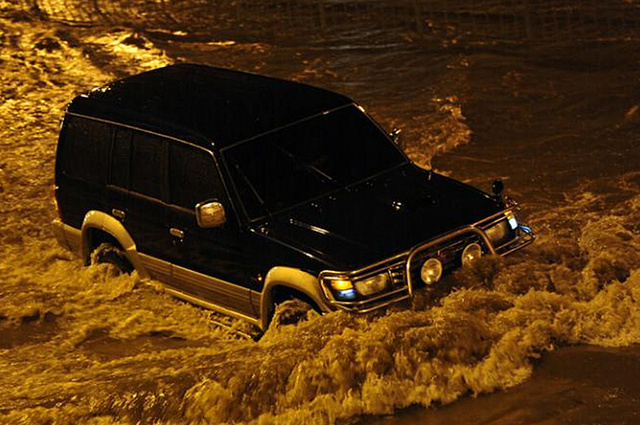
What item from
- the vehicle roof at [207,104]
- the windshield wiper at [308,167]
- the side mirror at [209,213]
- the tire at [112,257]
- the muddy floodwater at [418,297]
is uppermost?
the vehicle roof at [207,104]

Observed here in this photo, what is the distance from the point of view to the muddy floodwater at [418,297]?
282 inches

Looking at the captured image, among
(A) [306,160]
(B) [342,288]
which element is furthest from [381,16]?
(B) [342,288]

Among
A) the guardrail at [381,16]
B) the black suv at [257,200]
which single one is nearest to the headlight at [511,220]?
the black suv at [257,200]

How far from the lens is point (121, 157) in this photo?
891cm

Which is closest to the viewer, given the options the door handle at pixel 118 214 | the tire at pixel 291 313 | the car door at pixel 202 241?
the tire at pixel 291 313

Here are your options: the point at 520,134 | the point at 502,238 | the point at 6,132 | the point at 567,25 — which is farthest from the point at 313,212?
the point at 567,25

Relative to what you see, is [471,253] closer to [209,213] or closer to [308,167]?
[308,167]

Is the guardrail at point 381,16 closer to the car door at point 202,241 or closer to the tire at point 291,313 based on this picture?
the car door at point 202,241

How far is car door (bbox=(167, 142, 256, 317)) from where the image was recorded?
793 centimetres

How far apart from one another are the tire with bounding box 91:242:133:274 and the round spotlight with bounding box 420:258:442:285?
2817mm

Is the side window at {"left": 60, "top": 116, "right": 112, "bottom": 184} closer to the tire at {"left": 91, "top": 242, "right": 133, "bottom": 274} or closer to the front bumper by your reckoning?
the tire at {"left": 91, "top": 242, "right": 133, "bottom": 274}

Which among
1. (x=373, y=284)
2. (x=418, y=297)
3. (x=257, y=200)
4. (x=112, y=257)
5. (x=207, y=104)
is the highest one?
(x=207, y=104)

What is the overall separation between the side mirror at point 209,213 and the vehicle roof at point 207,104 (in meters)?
0.56

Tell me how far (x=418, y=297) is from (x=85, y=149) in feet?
10.7
